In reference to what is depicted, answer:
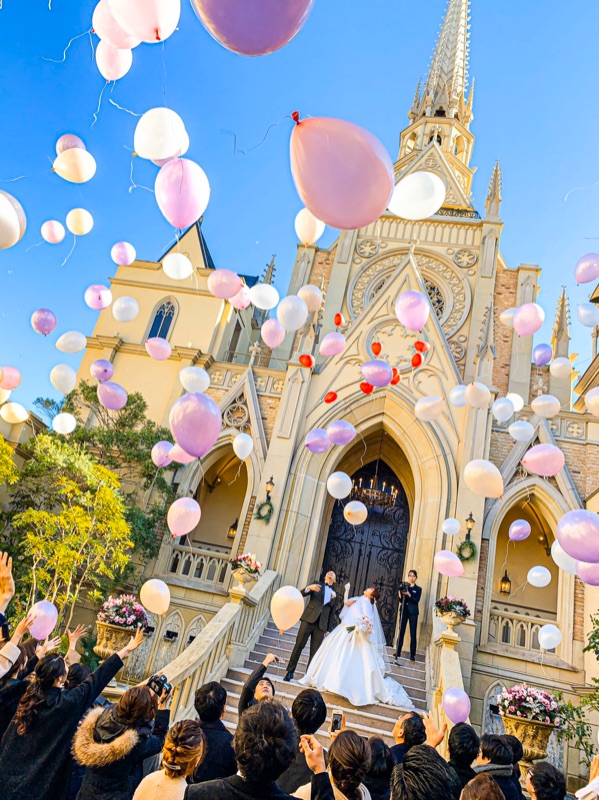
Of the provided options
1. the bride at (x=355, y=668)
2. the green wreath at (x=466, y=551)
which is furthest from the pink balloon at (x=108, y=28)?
the green wreath at (x=466, y=551)

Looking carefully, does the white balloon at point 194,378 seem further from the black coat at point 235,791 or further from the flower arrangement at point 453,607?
the black coat at point 235,791

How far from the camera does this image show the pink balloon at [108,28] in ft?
19.0

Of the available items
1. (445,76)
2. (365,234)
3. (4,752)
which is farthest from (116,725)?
(445,76)

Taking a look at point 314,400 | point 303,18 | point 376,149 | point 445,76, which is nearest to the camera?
point 303,18

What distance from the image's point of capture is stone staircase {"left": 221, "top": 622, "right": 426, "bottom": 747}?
844 centimetres

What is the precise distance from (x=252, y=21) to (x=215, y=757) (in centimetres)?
505

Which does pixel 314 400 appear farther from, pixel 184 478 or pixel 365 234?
pixel 365 234

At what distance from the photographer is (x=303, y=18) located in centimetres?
438

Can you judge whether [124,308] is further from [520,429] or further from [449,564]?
[520,429]

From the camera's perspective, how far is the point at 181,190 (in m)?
6.79

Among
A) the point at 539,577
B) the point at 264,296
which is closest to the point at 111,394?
the point at 264,296

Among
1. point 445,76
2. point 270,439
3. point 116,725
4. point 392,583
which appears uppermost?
point 445,76

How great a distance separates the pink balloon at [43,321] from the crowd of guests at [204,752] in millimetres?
7267

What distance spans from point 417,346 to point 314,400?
376cm
